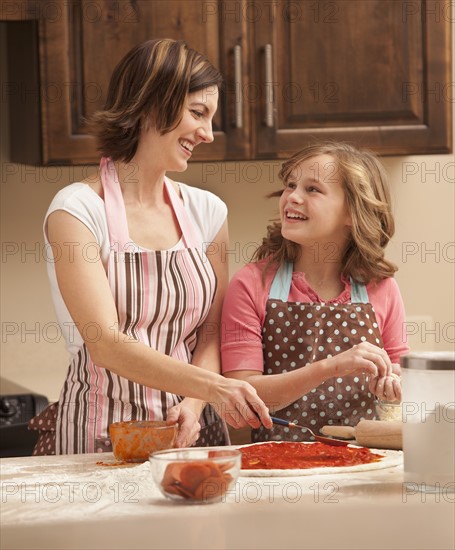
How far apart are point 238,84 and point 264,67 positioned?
8cm

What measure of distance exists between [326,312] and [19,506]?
869 millimetres

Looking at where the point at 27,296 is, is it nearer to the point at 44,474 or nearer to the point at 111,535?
the point at 44,474

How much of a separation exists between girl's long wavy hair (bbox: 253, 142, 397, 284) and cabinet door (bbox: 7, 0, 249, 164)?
61 centimetres

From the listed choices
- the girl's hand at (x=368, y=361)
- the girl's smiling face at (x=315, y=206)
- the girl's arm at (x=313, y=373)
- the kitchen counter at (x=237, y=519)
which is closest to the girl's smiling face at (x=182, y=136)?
the girl's smiling face at (x=315, y=206)

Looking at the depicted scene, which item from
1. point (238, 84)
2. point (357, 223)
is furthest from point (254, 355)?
point (238, 84)

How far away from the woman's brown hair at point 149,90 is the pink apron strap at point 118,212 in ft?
0.15

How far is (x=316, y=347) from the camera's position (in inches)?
72.6

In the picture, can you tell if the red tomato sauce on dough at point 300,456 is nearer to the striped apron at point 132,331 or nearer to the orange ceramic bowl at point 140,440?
the orange ceramic bowl at point 140,440

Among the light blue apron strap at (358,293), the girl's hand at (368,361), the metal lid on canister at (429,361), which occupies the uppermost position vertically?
the light blue apron strap at (358,293)

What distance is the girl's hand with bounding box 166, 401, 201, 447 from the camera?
1560 millimetres

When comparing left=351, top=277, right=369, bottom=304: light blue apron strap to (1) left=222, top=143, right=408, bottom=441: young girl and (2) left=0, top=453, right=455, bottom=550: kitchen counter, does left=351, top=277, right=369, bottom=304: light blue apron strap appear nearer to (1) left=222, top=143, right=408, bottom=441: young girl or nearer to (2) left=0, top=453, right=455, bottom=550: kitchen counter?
(1) left=222, top=143, right=408, bottom=441: young girl

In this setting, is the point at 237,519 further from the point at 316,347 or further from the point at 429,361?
the point at 316,347

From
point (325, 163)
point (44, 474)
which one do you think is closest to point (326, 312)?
point (325, 163)

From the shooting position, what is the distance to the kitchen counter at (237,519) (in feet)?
3.39
